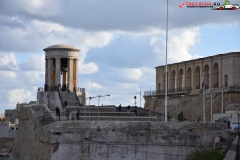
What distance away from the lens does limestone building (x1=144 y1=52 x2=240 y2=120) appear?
53281mm

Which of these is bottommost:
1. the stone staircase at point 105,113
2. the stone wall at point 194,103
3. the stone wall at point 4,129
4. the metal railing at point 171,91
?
the stone wall at point 4,129

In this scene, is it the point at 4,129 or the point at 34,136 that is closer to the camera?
the point at 34,136

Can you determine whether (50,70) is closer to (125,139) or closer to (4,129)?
(125,139)

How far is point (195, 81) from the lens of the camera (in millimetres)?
61438

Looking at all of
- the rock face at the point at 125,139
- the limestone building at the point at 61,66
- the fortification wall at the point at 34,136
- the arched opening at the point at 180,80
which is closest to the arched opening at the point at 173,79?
the arched opening at the point at 180,80

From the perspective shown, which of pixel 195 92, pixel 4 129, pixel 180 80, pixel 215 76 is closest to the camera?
pixel 195 92

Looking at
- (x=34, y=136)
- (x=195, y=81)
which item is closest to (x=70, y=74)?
(x=34, y=136)

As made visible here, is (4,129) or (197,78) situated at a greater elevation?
(197,78)

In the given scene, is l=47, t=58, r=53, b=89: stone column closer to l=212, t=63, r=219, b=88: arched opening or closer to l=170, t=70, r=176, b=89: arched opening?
l=212, t=63, r=219, b=88: arched opening

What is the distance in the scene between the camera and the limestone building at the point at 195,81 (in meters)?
53.3

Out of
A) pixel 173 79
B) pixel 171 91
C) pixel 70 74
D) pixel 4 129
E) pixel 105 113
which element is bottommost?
pixel 4 129

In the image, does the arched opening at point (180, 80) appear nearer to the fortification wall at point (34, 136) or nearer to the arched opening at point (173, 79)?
the arched opening at point (173, 79)

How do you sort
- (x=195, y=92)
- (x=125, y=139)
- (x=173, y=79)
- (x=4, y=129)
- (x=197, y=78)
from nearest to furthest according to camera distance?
(x=125, y=139) → (x=195, y=92) → (x=197, y=78) → (x=173, y=79) → (x=4, y=129)

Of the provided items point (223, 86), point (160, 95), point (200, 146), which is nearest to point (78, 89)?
point (223, 86)
